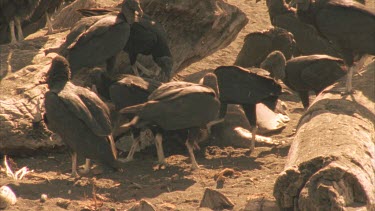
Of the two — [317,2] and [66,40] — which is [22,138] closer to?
[66,40]

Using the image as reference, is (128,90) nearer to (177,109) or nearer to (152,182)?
(177,109)

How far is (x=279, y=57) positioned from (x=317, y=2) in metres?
1.37

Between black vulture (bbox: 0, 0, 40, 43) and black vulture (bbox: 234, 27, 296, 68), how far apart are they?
293 centimetres

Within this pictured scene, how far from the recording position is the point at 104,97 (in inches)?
369

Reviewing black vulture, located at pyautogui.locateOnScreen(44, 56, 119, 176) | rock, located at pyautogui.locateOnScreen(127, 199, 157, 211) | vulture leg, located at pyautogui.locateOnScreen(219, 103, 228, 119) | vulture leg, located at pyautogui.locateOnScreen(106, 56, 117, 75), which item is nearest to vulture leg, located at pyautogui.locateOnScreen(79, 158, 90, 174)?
black vulture, located at pyautogui.locateOnScreen(44, 56, 119, 176)

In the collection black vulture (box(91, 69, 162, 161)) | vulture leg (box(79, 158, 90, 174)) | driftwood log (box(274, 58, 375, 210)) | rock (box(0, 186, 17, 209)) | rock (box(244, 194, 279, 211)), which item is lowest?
vulture leg (box(79, 158, 90, 174))

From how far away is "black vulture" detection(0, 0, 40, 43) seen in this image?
10.9 metres

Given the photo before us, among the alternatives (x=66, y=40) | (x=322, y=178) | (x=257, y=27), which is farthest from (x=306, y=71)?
(x=257, y=27)

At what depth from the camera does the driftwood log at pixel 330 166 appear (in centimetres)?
634

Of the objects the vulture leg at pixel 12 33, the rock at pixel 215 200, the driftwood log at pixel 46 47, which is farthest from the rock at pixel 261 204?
the vulture leg at pixel 12 33

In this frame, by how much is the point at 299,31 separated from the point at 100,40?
405 cm

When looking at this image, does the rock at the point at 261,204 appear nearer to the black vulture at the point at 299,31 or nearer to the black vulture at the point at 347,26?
the black vulture at the point at 347,26

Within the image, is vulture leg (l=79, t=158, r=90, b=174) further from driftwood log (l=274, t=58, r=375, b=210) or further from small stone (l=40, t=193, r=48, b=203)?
driftwood log (l=274, t=58, r=375, b=210)

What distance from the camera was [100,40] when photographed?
9352 millimetres
